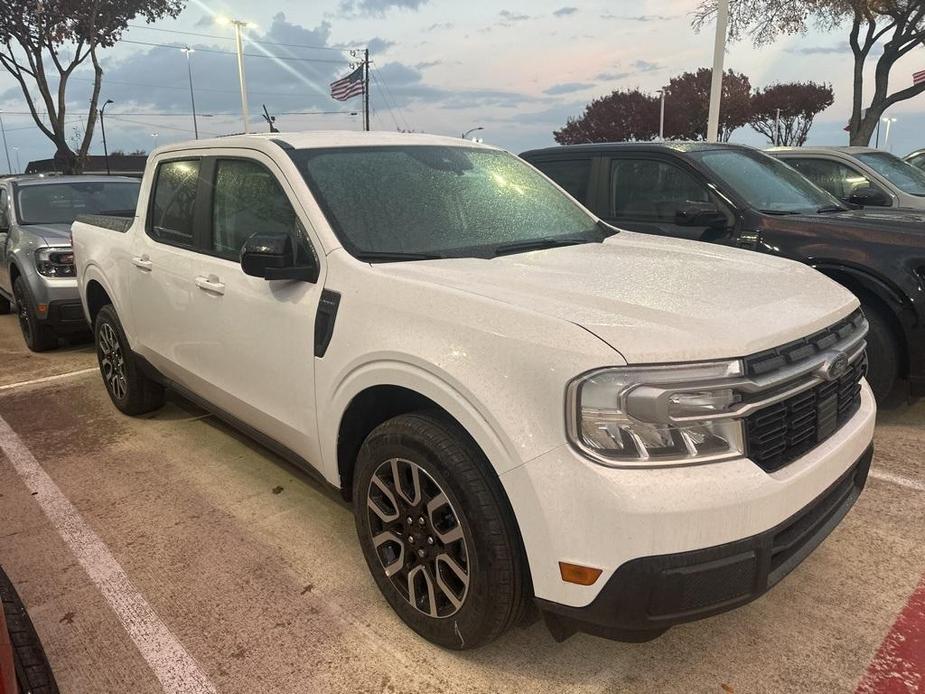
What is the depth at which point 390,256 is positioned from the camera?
271cm

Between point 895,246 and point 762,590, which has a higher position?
point 895,246

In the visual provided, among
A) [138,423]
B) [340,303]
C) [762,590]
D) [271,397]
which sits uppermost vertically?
[340,303]

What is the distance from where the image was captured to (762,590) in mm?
2002

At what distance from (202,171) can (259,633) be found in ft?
7.65

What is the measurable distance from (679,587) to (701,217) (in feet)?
11.3

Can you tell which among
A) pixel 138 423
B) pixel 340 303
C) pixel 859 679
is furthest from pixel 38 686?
pixel 138 423

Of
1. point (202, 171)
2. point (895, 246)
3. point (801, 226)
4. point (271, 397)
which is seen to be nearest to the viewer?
point (271, 397)

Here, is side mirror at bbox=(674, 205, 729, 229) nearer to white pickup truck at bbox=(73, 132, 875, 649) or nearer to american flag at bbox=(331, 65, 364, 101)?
white pickup truck at bbox=(73, 132, 875, 649)

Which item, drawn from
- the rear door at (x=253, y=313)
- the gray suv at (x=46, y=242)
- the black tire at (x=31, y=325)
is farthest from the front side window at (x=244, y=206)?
the black tire at (x=31, y=325)

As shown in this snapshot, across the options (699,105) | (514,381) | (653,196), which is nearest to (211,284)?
(514,381)

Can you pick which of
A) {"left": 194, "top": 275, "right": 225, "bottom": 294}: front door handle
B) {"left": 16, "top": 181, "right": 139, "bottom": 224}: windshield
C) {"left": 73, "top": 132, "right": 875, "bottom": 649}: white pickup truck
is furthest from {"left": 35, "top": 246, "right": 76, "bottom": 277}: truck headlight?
{"left": 194, "top": 275, "right": 225, "bottom": 294}: front door handle

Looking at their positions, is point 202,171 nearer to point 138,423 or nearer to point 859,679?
point 138,423

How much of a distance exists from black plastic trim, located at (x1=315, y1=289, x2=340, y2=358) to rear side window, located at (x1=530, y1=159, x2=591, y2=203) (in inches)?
139

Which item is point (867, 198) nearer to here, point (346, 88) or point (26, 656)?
point (26, 656)
